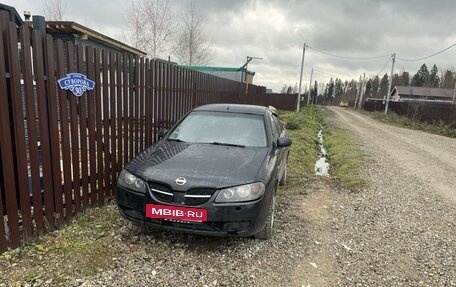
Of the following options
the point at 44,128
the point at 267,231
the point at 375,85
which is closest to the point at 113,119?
the point at 44,128

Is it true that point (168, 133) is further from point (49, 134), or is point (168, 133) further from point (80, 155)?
point (49, 134)

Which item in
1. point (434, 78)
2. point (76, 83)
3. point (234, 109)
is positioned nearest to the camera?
point (76, 83)

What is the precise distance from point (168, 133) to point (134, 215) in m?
1.61

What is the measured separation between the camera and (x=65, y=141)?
13.2 feet

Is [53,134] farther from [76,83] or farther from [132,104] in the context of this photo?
[132,104]

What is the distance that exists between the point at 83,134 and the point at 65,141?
346 mm

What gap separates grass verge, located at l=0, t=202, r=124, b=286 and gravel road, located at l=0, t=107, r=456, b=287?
0.12 ft

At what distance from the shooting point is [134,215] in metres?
Answer: 3.67

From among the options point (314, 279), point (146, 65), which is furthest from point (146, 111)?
point (314, 279)

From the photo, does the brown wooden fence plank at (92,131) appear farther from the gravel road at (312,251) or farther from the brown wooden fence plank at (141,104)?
the brown wooden fence plank at (141,104)

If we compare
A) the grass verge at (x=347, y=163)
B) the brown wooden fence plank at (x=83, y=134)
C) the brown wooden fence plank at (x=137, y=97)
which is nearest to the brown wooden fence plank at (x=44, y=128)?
the brown wooden fence plank at (x=83, y=134)

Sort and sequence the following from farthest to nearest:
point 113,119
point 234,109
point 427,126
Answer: point 427,126, point 234,109, point 113,119

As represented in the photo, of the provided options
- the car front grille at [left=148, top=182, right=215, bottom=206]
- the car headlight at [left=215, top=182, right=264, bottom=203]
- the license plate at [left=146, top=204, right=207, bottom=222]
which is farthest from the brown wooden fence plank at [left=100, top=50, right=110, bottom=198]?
the car headlight at [left=215, top=182, right=264, bottom=203]

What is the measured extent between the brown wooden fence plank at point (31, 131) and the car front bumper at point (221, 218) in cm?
105
